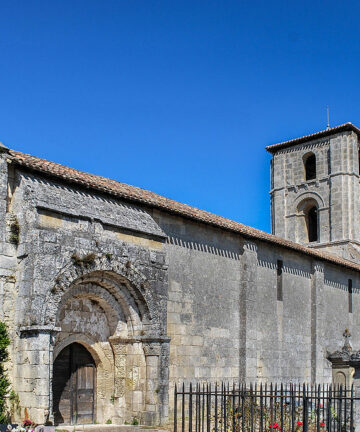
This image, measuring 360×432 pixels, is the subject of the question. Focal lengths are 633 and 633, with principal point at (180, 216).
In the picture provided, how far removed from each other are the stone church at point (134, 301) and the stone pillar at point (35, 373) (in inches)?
0.9

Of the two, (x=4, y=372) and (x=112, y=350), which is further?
(x=112, y=350)

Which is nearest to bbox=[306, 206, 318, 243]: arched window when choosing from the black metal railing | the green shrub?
the black metal railing

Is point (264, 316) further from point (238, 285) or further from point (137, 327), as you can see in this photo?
point (137, 327)

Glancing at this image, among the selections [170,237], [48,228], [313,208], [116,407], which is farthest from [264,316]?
[313,208]

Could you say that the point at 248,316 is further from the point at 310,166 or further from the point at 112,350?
the point at 310,166

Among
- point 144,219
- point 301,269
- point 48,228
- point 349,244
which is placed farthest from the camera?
point 349,244

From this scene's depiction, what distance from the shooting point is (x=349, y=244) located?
29.1 m

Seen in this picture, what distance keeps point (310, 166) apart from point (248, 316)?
15.8 m

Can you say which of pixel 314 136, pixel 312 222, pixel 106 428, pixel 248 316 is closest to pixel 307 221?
pixel 312 222

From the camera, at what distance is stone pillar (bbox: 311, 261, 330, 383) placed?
21.3m

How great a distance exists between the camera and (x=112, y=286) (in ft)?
46.0

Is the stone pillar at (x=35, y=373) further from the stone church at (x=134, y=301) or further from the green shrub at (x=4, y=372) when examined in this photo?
the green shrub at (x=4, y=372)

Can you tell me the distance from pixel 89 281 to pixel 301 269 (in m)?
9.92

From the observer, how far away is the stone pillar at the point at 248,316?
17766 mm
